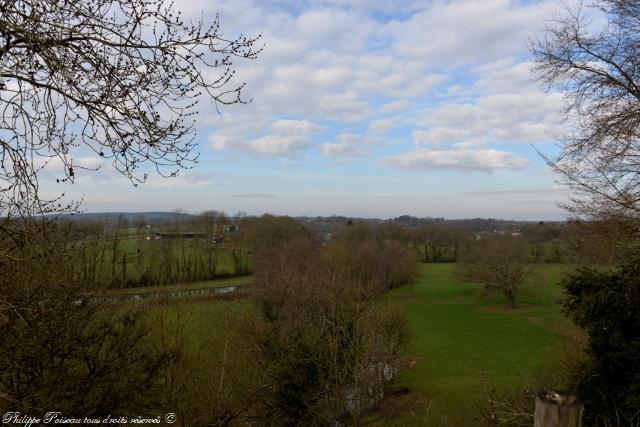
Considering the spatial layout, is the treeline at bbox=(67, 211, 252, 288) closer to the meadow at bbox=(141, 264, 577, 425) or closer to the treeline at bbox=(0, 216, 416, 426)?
the meadow at bbox=(141, 264, 577, 425)

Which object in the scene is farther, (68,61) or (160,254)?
(160,254)

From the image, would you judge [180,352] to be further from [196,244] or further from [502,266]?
[196,244]

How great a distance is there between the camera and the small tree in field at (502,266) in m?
40.9

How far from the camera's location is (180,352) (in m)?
9.92

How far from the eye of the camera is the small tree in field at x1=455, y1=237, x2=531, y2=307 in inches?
1609

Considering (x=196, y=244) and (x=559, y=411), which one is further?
(x=196, y=244)

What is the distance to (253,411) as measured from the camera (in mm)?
11688

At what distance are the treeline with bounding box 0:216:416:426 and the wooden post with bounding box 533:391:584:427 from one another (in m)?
3.27

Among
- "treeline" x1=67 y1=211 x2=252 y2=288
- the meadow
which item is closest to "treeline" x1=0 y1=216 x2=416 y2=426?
the meadow

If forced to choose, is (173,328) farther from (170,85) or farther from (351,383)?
(170,85)

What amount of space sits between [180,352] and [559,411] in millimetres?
9159

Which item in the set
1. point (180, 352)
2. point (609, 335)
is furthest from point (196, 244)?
point (609, 335)

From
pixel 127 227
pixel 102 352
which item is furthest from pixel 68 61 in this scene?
pixel 127 227

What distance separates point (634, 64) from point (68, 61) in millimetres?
7767
